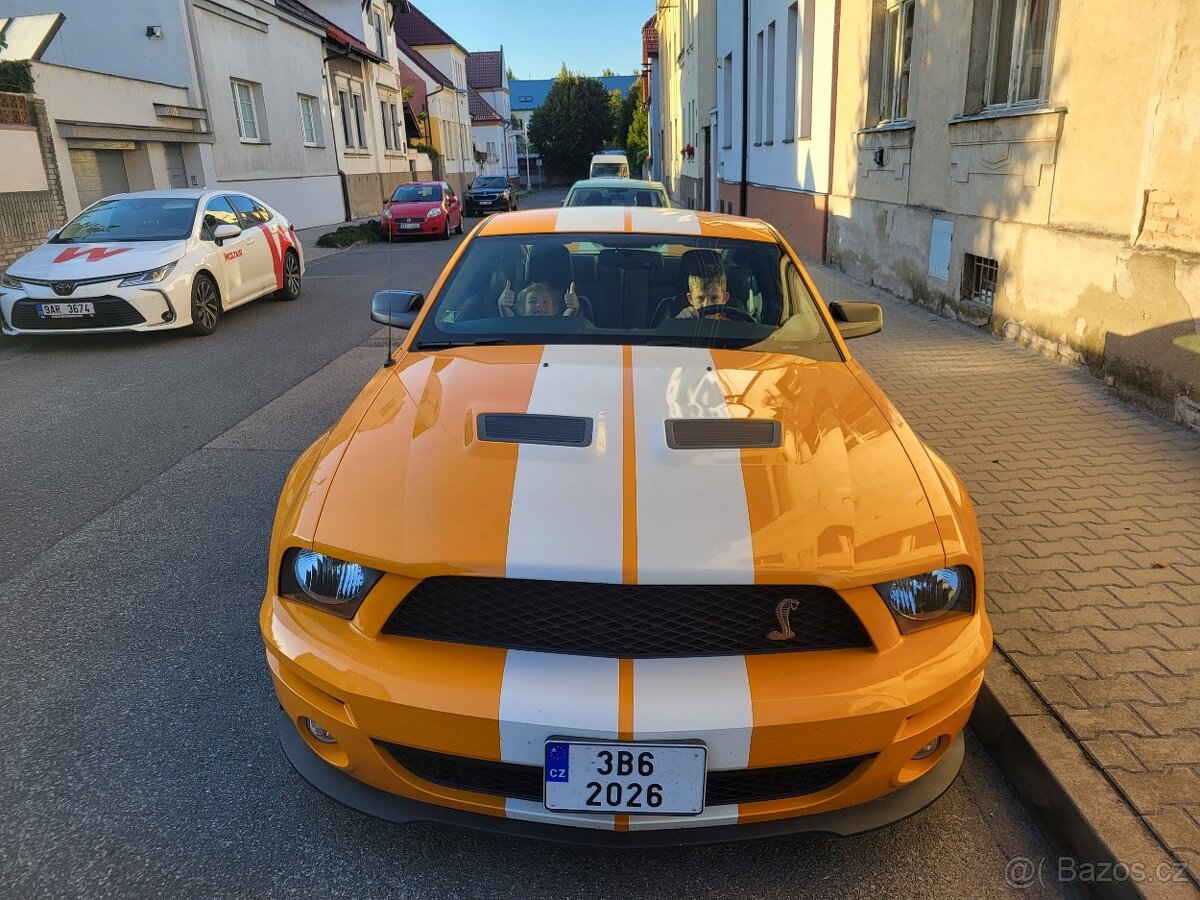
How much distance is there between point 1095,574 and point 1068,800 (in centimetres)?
153

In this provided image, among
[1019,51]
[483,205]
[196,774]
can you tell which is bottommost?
[196,774]

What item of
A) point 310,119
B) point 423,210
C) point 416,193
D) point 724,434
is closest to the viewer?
point 724,434

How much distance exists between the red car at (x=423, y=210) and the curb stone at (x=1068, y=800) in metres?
21.8

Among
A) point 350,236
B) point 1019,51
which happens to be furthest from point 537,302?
point 350,236

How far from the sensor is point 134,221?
32.1 feet

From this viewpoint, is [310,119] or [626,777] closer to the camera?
[626,777]

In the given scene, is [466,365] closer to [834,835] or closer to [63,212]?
[834,835]

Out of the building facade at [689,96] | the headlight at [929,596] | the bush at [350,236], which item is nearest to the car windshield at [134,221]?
the headlight at [929,596]

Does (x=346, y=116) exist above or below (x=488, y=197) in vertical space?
above

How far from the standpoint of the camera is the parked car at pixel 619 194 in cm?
1138

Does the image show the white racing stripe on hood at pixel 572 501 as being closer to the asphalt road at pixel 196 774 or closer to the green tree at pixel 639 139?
the asphalt road at pixel 196 774

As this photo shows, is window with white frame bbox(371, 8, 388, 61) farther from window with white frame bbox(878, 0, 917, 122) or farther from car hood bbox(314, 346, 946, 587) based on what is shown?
car hood bbox(314, 346, 946, 587)

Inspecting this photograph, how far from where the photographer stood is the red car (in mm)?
23188

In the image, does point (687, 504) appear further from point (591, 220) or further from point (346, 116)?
point (346, 116)
